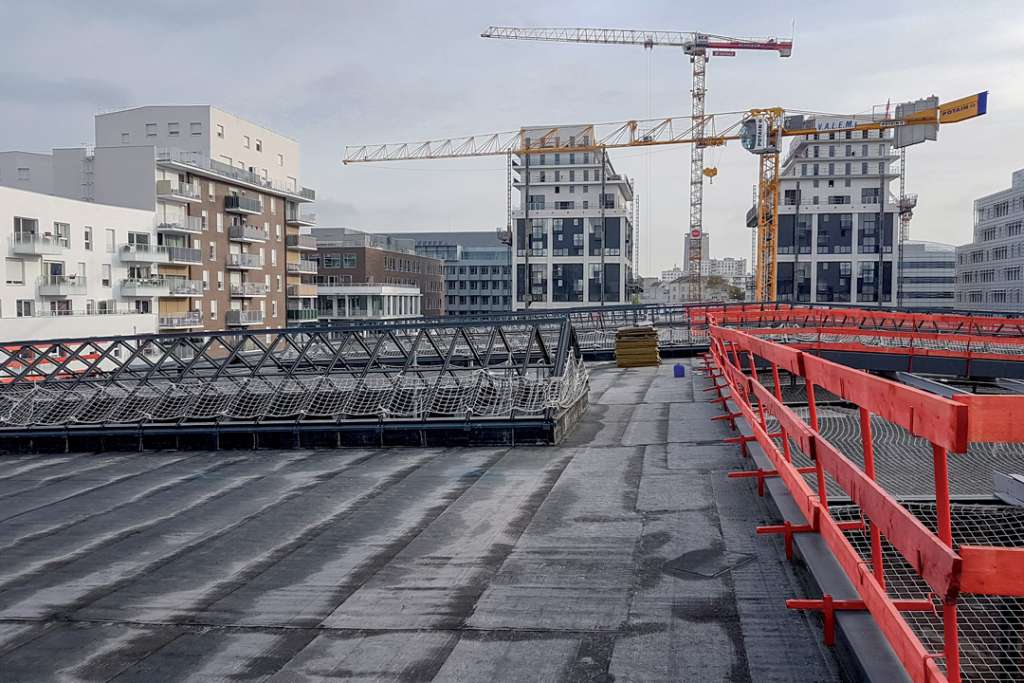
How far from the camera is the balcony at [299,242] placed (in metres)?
77.6

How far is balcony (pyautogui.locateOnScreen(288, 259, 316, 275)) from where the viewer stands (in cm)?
7846

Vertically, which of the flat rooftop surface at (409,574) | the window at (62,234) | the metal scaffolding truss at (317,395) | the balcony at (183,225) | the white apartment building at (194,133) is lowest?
A: the flat rooftop surface at (409,574)

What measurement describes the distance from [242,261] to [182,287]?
760cm

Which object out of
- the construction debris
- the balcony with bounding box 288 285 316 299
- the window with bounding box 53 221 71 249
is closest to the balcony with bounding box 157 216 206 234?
the window with bounding box 53 221 71 249

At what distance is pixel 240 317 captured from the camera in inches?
2662

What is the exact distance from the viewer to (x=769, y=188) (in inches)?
3445

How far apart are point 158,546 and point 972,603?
7.32m

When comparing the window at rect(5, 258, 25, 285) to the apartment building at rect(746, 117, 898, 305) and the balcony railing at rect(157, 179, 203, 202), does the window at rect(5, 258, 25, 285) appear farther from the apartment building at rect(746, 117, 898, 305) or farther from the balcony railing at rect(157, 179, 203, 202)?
the apartment building at rect(746, 117, 898, 305)

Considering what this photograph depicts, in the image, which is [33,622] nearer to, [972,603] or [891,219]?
[972,603]

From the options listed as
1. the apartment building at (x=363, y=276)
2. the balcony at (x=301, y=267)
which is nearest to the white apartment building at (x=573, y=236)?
the apartment building at (x=363, y=276)

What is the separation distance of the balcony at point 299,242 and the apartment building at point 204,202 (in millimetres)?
122

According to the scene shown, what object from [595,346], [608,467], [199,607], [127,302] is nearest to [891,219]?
[595,346]

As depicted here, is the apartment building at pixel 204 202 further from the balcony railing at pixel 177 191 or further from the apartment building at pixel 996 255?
the apartment building at pixel 996 255

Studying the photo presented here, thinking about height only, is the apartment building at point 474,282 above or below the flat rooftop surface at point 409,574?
above
